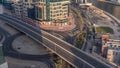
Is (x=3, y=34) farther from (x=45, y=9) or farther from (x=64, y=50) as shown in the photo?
(x=64, y=50)

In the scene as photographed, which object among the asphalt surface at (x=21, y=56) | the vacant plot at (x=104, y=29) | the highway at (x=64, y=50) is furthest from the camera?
the vacant plot at (x=104, y=29)

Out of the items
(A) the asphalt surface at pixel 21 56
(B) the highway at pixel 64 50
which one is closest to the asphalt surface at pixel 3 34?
(A) the asphalt surface at pixel 21 56

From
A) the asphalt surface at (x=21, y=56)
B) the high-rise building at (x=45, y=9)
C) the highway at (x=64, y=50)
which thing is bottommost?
the asphalt surface at (x=21, y=56)

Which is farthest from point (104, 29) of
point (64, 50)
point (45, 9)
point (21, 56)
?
point (21, 56)

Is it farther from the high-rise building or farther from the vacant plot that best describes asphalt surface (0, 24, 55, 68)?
the vacant plot

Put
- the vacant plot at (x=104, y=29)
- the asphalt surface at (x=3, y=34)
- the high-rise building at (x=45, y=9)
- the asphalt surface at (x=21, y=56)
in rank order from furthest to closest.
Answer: the high-rise building at (x=45, y=9) < the vacant plot at (x=104, y=29) < the asphalt surface at (x=3, y=34) < the asphalt surface at (x=21, y=56)

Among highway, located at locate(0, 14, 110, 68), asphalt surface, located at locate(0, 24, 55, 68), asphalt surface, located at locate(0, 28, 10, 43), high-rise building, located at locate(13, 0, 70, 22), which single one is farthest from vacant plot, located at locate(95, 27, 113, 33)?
asphalt surface, located at locate(0, 28, 10, 43)

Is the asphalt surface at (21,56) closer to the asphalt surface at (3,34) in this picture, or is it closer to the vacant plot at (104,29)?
the asphalt surface at (3,34)
